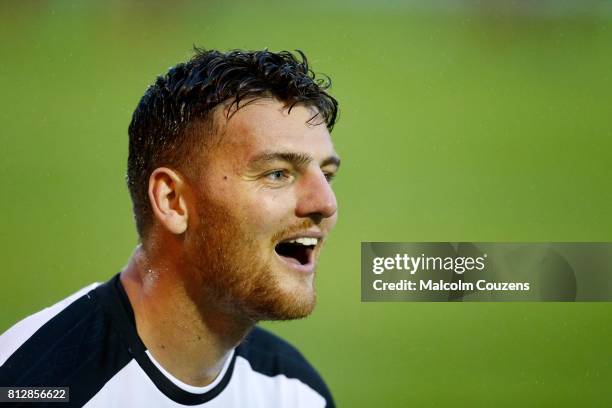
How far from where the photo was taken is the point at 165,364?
1573 millimetres

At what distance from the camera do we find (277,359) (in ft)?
5.95

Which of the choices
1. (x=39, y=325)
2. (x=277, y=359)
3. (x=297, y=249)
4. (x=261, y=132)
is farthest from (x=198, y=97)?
(x=277, y=359)

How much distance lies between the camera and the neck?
1550 mm

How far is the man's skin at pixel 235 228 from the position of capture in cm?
148

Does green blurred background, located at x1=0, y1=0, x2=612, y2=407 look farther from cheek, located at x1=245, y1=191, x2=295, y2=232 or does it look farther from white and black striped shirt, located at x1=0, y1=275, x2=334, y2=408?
cheek, located at x1=245, y1=191, x2=295, y2=232

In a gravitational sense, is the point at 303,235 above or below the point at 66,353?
above

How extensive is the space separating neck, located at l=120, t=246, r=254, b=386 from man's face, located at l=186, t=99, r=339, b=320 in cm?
7

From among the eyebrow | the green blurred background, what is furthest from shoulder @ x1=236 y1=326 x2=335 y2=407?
the eyebrow

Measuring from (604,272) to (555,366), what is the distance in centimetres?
28

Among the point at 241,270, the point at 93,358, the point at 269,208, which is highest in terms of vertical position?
the point at 269,208

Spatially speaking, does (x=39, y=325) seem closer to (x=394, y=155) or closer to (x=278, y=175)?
(x=278, y=175)

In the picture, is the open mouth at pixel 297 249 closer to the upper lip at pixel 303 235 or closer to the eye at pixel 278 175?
the upper lip at pixel 303 235

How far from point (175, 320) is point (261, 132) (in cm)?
42

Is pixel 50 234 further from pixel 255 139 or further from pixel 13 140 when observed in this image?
pixel 255 139
